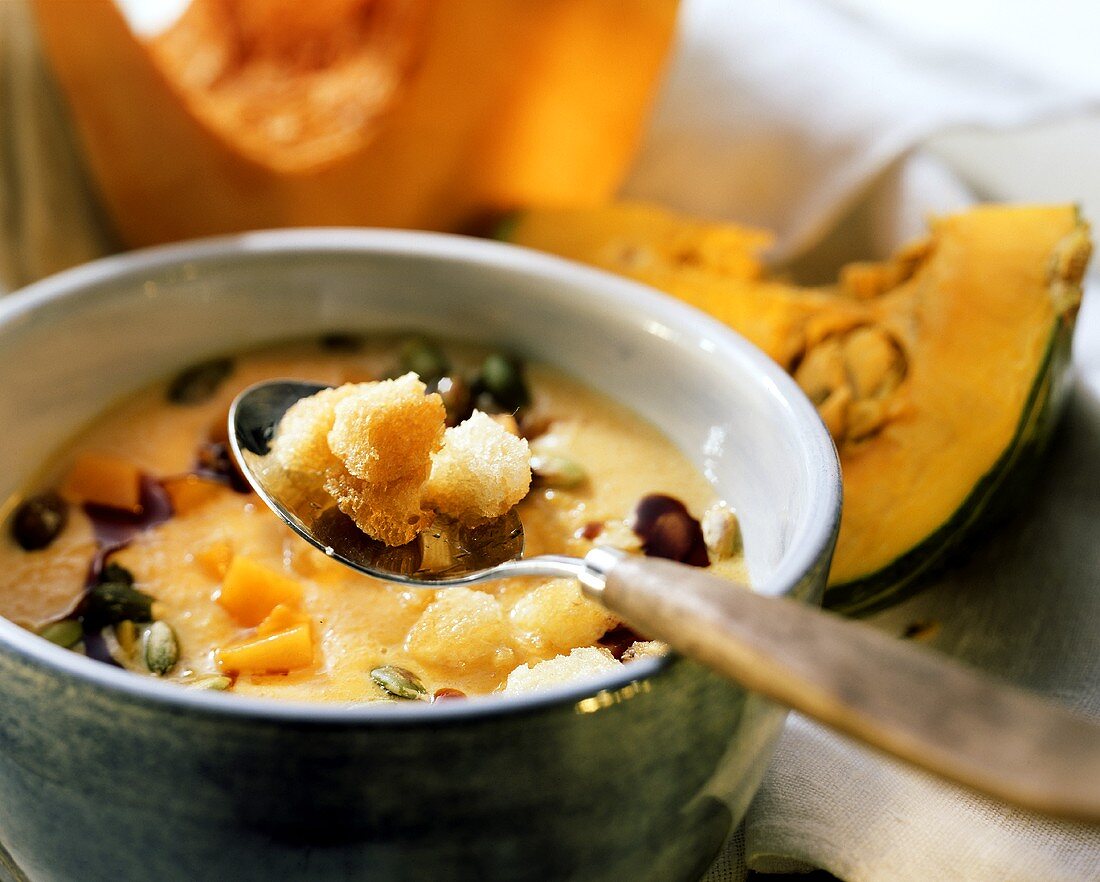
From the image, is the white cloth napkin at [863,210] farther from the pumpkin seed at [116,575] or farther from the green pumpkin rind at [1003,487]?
the pumpkin seed at [116,575]

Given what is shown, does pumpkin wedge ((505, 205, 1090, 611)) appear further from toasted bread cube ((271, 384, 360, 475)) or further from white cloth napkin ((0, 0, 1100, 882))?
toasted bread cube ((271, 384, 360, 475))

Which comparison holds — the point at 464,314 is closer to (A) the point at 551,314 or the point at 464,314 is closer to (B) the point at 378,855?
(A) the point at 551,314

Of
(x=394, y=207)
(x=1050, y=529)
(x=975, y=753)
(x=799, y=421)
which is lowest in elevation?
(x=1050, y=529)

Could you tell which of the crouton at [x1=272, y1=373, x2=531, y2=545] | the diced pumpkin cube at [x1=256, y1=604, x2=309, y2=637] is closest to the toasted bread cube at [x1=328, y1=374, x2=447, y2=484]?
the crouton at [x1=272, y1=373, x2=531, y2=545]

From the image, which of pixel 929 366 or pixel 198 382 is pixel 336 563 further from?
pixel 929 366

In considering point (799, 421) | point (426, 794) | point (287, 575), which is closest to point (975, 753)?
point (426, 794)

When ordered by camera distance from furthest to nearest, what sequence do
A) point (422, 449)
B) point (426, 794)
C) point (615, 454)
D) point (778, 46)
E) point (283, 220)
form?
point (778, 46), point (283, 220), point (615, 454), point (422, 449), point (426, 794)

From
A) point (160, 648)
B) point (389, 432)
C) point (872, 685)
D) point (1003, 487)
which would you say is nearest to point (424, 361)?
point (389, 432)
